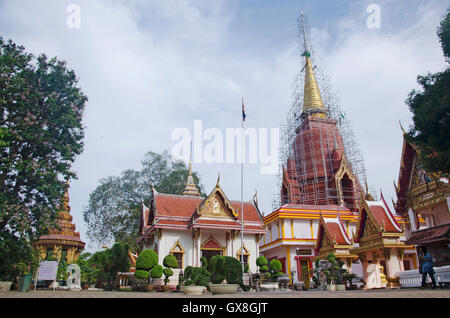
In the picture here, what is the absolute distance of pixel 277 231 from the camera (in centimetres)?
2878

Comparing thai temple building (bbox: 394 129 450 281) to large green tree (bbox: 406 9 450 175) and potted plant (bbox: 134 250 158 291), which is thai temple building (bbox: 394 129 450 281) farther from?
potted plant (bbox: 134 250 158 291)

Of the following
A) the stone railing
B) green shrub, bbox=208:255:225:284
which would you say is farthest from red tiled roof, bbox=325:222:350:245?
green shrub, bbox=208:255:225:284

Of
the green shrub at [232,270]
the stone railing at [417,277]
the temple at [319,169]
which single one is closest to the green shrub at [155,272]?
the green shrub at [232,270]

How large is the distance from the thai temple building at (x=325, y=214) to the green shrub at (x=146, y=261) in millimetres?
10854

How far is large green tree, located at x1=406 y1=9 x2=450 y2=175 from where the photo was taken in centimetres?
1192

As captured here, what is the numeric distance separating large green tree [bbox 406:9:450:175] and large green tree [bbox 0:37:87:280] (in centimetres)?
1698

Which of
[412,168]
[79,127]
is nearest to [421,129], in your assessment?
[412,168]

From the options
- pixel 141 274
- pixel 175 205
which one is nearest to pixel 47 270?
pixel 141 274

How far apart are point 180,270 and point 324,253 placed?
9448 millimetres

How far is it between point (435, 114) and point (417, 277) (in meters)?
6.86

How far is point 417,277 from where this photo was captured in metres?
14.1

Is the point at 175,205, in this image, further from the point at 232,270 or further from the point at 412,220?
the point at 412,220

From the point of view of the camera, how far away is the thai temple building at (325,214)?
16.7 meters

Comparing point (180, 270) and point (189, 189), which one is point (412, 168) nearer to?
point (180, 270)
